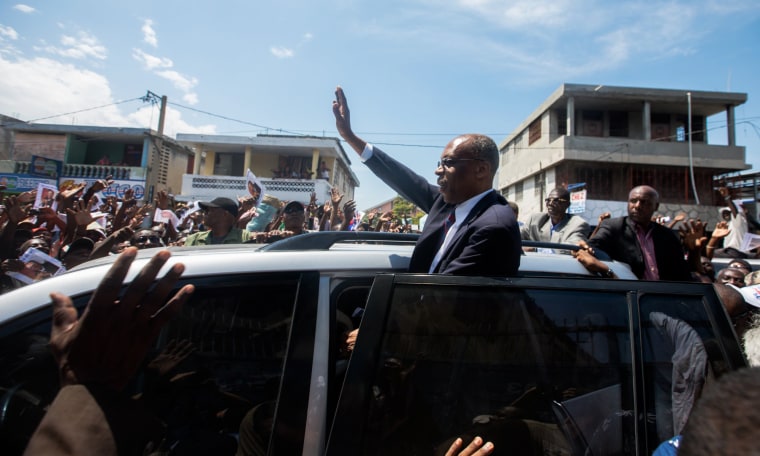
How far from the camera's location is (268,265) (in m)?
1.52

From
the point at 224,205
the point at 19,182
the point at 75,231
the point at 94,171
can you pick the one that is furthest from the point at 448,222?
the point at 94,171

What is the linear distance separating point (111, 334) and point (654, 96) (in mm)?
24659

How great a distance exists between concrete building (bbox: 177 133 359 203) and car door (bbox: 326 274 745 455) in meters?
21.8

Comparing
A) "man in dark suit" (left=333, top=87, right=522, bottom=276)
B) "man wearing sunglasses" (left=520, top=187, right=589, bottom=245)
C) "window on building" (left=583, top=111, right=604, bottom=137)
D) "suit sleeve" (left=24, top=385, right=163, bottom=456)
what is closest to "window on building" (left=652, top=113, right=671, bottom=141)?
"window on building" (left=583, top=111, right=604, bottom=137)

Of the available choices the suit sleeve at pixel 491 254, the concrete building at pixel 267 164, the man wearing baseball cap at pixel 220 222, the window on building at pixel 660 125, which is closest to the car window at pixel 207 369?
the suit sleeve at pixel 491 254

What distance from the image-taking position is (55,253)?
4.66 metres

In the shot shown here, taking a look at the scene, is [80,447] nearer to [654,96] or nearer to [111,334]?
[111,334]

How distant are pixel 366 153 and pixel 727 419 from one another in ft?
7.47

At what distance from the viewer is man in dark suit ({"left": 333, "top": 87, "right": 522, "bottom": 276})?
178 cm

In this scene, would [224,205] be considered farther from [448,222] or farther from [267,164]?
[267,164]

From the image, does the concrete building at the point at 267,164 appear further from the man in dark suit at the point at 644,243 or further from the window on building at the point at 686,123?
the man in dark suit at the point at 644,243

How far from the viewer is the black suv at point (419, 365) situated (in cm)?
129

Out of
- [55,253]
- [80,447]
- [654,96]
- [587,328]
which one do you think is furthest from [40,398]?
[654,96]

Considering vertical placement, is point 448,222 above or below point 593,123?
below
